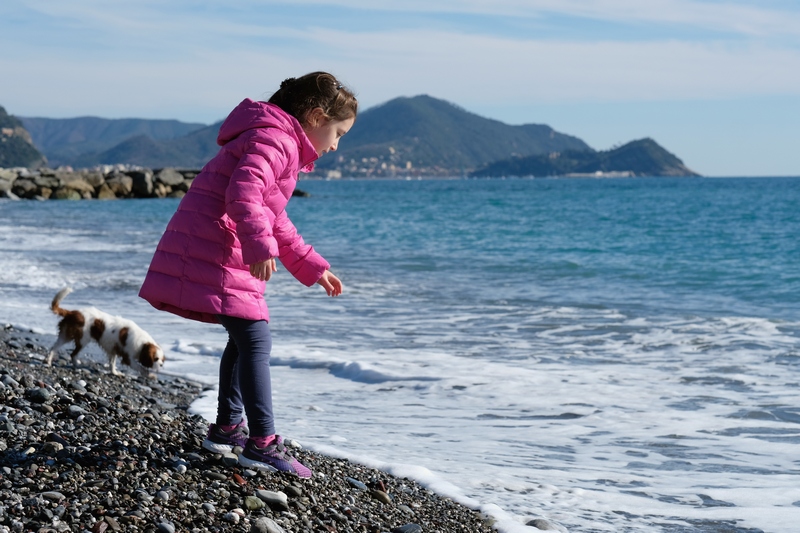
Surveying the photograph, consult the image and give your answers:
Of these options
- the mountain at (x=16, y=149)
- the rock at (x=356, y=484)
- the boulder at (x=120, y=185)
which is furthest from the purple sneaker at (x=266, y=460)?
the mountain at (x=16, y=149)

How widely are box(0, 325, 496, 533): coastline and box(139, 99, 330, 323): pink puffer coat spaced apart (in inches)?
27.9

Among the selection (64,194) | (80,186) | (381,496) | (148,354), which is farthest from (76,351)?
(80,186)

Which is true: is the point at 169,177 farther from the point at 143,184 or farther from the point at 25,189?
the point at 25,189

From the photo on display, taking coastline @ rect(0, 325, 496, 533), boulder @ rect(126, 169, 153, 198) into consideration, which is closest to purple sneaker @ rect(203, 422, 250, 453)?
coastline @ rect(0, 325, 496, 533)

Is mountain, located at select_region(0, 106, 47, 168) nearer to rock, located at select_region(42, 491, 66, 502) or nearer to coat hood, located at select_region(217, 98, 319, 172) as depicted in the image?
coat hood, located at select_region(217, 98, 319, 172)

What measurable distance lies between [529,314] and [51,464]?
301 inches

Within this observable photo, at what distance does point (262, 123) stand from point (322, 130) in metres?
0.30

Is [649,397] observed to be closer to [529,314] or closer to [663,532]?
[663,532]

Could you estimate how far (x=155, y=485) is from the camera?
3.32 m

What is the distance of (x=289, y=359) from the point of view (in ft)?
24.5

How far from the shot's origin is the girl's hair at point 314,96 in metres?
3.48

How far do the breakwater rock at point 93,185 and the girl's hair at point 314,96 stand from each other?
174 feet

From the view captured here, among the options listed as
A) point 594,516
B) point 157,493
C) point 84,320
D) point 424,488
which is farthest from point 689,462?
point 84,320

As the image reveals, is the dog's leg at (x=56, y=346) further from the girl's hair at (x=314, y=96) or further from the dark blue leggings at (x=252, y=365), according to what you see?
the girl's hair at (x=314, y=96)
